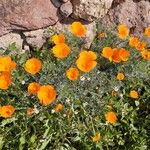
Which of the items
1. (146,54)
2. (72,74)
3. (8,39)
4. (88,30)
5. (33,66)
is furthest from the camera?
(88,30)

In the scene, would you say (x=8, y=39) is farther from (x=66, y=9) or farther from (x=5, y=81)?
(x=5, y=81)

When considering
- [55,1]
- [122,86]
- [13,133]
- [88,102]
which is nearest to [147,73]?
[122,86]

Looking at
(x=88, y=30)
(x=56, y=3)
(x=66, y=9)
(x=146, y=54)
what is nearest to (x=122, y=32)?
(x=146, y=54)

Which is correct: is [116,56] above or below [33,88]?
above

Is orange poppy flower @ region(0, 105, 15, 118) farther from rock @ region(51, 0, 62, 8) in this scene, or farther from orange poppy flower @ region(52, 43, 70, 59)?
rock @ region(51, 0, 62, 8)

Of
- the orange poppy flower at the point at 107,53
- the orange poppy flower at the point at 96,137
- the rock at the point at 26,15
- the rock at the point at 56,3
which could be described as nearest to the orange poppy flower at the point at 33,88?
the orange poppy flower at the point at 96,137

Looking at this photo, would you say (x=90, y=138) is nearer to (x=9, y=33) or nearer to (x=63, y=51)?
(x=63, y=51)

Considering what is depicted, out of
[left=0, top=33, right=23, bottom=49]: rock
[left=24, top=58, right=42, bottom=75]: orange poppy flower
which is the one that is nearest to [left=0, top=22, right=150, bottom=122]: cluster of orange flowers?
[left=24, top=58, right=42, bottom=75]: orange poppy flower
